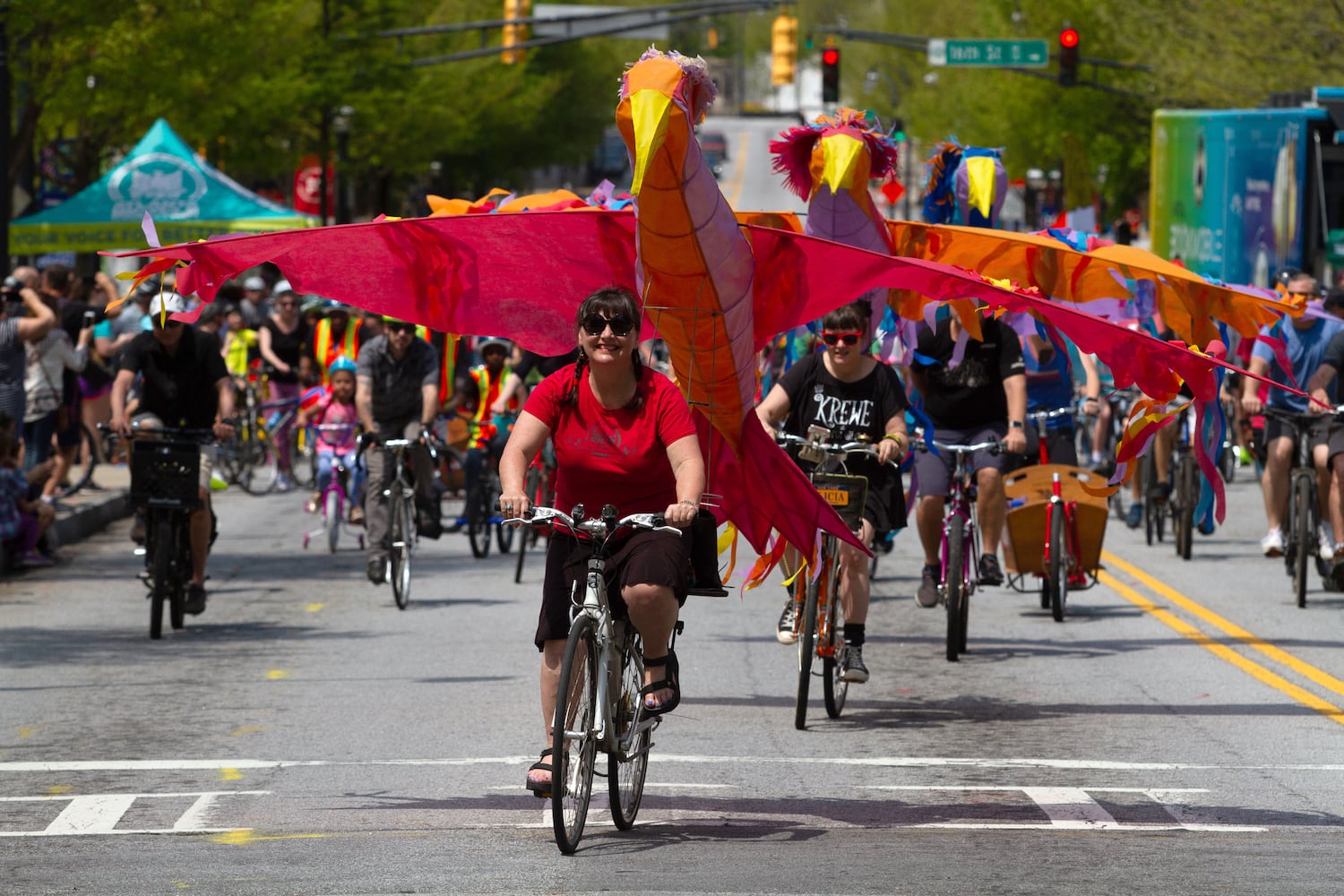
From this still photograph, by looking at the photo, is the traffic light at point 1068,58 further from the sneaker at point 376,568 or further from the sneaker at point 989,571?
the sneaker at point 989,571

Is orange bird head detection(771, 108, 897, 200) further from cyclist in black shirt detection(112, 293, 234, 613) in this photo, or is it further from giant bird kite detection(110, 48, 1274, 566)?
cyclist in black shirt detection(112, 293, 234, 613)

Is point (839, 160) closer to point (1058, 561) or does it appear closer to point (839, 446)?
point (839, 446)

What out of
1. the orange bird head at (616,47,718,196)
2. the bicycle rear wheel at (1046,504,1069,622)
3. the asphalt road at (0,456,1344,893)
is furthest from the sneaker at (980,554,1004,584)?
the orange bird head at (616,47,718,196)

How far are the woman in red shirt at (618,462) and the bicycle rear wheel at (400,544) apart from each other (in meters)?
6.26

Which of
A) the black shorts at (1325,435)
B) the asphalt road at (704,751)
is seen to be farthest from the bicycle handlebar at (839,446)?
the black shorts at (1325,435)

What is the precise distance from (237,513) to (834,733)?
456 inches

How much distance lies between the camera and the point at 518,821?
7.38 metres

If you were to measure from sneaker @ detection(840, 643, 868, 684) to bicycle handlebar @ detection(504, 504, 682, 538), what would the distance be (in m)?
2.81

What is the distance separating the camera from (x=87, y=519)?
59.5ft

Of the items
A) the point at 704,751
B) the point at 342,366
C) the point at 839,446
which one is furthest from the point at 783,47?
the point at 704,751

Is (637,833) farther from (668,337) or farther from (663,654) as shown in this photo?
(668,337)

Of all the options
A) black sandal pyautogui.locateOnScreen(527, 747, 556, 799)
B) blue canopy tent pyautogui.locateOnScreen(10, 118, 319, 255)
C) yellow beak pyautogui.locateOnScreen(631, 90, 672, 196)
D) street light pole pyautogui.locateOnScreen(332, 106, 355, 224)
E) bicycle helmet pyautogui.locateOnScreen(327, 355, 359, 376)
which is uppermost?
street light pole pyautogui.locateOnScreen(332, 106, 355, 224)

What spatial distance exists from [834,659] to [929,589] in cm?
207

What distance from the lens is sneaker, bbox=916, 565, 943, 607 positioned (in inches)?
455
